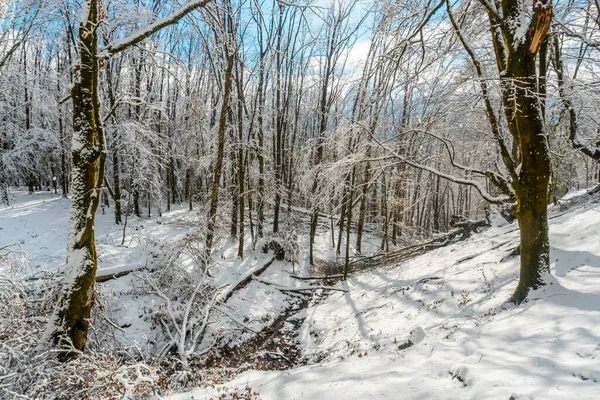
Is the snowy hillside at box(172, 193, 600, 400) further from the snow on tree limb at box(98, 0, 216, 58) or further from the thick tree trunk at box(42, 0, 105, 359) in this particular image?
the snow on tree limb at box(98, 0, 216, 58)

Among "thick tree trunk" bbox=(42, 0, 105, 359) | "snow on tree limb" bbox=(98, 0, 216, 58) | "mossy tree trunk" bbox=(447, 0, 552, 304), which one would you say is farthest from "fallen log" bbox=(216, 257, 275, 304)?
"mossy tree trunk" bbox=(447, 0, 552, 304)

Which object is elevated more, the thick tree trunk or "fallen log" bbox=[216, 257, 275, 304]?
the thick tree trunk

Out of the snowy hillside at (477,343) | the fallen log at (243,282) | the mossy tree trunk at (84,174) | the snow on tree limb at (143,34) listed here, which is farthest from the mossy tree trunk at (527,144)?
the fallen log at (243,282)

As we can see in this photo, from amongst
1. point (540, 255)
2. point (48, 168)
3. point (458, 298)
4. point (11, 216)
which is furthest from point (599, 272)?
point (48, 168)

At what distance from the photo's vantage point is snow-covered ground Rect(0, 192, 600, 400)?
9.41 ft

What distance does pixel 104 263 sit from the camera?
939 centimetres

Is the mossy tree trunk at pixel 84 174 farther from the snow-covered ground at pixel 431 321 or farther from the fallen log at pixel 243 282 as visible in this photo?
the fallen log at pixel 243 282

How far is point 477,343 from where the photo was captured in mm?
3631

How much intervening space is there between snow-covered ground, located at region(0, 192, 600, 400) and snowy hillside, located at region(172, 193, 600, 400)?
0.02 meters

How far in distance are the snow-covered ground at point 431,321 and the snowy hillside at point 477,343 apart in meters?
0.02

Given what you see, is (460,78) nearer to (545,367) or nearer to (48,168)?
(545,367)

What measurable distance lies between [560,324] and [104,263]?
34.9 ft

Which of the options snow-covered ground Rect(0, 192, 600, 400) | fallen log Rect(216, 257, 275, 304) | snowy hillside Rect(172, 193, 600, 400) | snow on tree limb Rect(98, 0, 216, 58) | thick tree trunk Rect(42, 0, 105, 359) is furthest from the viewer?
fallen log Rect(216, 257, 275, 304)

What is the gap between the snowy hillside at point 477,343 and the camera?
2734 mm
